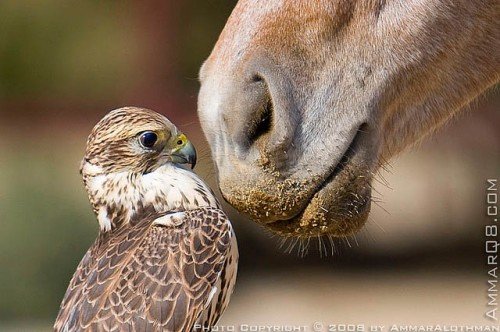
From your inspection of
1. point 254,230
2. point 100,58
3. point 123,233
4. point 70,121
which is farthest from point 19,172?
point 123,233

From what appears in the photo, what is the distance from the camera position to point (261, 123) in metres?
1.93

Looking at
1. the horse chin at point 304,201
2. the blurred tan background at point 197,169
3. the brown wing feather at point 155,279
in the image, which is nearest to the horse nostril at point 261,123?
the horse chin at point 304,201

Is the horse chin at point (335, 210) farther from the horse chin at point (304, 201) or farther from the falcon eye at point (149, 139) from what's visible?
the falcon eye at point (149, 139)

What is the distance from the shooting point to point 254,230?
5395 mm

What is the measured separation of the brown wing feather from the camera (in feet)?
6.84

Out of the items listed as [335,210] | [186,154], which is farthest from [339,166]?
[186,154]

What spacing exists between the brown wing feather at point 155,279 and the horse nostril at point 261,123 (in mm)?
275

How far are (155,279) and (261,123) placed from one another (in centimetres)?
39

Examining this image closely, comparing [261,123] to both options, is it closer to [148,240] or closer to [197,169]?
[148,240]

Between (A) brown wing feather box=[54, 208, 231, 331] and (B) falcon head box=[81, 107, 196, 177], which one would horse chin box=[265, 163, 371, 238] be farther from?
(B) falcon head box=[81, 107, 196, 177]

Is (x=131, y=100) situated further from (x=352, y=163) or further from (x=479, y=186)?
(x=352, y=163)

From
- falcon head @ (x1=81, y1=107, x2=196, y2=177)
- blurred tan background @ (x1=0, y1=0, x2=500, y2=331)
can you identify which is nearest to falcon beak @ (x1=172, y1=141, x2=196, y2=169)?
falcon head @ (x1=81, y1=107, x2=196, y2=177)

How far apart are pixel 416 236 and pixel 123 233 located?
3.27 metres

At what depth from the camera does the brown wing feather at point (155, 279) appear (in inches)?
82.0
